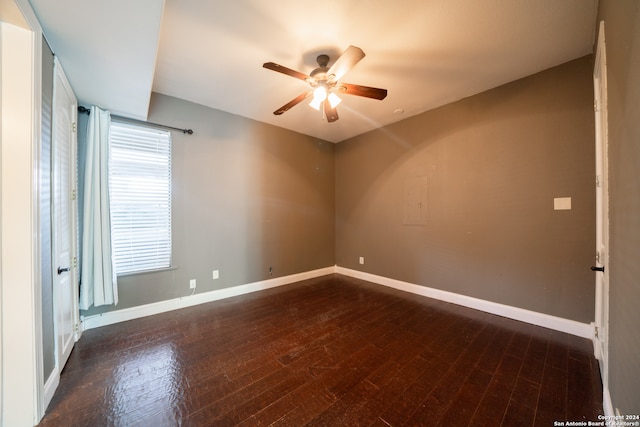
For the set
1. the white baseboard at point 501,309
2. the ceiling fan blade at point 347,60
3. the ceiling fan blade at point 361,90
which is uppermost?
the ceiling fan blade at point 347,60

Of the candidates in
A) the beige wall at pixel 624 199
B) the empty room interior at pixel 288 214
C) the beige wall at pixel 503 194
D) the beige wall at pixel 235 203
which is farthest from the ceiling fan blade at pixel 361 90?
Answer: the beige wall at pixel 235 203

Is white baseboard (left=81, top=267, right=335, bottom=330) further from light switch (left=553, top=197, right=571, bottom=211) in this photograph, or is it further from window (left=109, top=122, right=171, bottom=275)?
light switch (left=553, top=197, right=571, bottom=211)

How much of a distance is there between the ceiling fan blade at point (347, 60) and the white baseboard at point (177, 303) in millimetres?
3154

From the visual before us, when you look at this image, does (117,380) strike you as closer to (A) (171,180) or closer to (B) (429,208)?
(A) (171,180)

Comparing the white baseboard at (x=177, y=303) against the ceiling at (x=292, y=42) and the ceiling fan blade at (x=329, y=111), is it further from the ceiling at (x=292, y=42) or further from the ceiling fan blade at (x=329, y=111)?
the ceiling fan blade at (x=329, y=111)

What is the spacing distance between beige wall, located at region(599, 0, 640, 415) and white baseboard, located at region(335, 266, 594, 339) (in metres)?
1.31

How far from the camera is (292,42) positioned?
2.09 m

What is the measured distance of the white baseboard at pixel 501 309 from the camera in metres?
2.33

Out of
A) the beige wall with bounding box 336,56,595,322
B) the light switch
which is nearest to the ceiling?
the beige wall with bounding box 336,56,595,322

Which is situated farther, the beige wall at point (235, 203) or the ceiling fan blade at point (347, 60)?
the beige wall at point (235, 203)

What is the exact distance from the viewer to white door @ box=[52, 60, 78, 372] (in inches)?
69.3

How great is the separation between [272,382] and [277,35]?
9.26 ft

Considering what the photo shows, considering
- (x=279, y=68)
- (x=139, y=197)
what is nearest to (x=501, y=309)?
(x=279, y=68)

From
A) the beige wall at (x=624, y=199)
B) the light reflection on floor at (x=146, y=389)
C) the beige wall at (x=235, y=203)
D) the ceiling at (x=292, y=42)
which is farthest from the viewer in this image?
the beige wall at (x=235, y=203)
